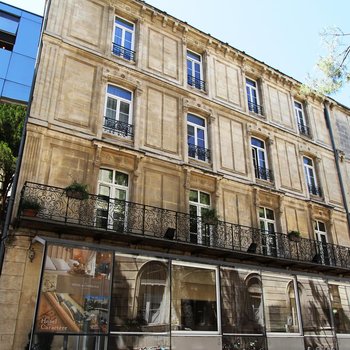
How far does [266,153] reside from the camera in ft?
53.3

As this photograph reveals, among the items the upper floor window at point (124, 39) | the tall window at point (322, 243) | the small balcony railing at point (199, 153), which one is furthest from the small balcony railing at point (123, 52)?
the tall window at point (322, 243)

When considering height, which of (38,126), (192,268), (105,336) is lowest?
(105,336)

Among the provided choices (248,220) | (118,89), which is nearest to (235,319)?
(248,220)

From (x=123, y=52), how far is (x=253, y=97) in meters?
6.73

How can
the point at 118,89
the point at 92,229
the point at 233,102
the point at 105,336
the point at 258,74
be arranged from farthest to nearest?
the point at 258,74 → the point at 233,102 → the point at 118,89 → the point at 92,229 → the point at 105,336

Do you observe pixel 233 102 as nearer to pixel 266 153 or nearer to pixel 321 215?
pixel 266 153

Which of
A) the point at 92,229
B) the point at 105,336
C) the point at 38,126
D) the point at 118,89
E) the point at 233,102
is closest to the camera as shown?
the point at 105,336

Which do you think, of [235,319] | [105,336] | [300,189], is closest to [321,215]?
[300,189]

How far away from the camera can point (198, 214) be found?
41.9ft

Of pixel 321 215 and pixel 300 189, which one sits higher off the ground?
pixel 300 189

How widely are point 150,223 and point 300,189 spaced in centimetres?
814

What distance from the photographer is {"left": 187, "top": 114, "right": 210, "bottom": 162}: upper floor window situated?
13742 mm

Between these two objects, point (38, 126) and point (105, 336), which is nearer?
point (105, 336)

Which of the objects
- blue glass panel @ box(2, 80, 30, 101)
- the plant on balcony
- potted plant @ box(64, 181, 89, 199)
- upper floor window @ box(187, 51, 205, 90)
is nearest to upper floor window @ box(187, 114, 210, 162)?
upper floor window @ box(187, 51, 205, 90)
